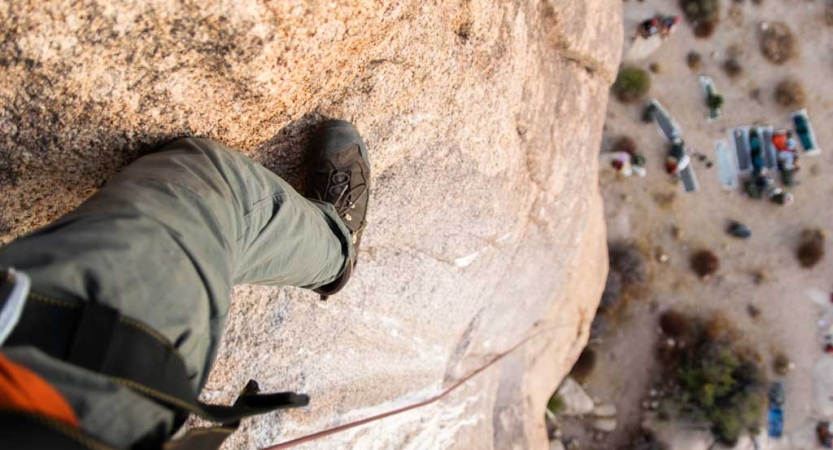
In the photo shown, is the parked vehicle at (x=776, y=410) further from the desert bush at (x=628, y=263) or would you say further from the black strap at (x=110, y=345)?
the black strap at (x=110, y=345)

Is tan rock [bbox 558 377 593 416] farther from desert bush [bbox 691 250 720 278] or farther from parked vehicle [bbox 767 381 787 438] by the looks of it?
parked vehicle [bbox 767 381 787 438]

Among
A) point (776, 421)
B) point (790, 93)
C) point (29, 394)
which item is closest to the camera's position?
point (29, 394)

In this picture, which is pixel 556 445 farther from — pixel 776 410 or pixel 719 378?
pixel 776 410

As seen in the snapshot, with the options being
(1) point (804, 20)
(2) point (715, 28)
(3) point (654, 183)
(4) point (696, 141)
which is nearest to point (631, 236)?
(3) point (654, 183)

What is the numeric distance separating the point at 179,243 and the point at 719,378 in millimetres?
7804

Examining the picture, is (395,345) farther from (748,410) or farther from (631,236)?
(748,410)

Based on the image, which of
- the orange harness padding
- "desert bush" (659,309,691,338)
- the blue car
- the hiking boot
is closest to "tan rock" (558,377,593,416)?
"desert bush" (659,309,691,338)

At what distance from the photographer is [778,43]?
25.5 feet

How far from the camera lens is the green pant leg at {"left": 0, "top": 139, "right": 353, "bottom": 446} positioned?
0.93 meters

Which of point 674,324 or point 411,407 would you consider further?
point 674,324

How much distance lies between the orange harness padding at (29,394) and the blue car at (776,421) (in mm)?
8835

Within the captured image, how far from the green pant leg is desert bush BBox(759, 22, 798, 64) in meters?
8.28

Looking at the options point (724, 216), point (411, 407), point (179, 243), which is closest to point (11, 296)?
point (179, 243)

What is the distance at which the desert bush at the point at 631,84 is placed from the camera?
7566 millimetres
